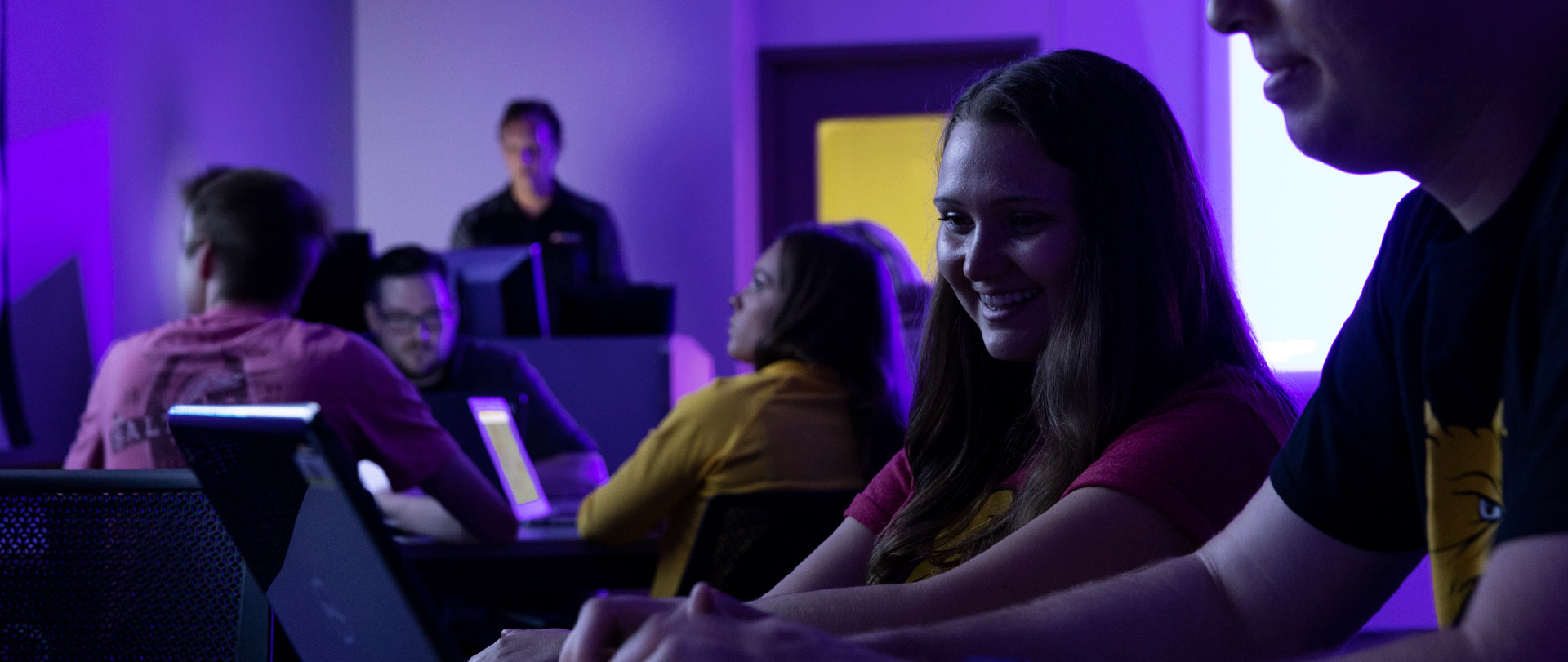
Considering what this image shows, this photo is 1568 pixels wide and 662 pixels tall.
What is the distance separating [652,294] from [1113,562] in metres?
2.50

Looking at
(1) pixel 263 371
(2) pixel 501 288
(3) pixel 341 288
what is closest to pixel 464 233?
(3) pixel 341 288

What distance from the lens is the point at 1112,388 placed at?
1.12m

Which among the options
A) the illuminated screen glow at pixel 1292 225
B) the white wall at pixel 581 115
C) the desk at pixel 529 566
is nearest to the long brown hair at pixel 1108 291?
the desk at pixel 529 566

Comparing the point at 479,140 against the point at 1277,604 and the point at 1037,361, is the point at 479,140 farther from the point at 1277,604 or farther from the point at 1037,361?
the point at 1277,604

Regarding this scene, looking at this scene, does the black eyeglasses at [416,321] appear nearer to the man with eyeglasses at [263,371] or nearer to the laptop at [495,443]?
the laptop at [495,443]

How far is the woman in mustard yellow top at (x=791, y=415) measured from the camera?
6.81ft

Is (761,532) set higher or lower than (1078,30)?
lower

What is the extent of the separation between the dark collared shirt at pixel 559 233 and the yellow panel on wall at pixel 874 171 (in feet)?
3.36

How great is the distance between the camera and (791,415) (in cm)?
211

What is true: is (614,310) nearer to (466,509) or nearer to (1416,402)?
(466,509)

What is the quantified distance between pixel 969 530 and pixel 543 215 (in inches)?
147

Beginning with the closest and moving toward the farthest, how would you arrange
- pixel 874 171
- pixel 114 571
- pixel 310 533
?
pixel 310 533, pixel 114 571, pixel 874 171

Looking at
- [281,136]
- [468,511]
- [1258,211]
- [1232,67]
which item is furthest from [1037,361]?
[281,136]

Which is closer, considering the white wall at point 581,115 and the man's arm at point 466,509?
the man's arm at point 466,509
